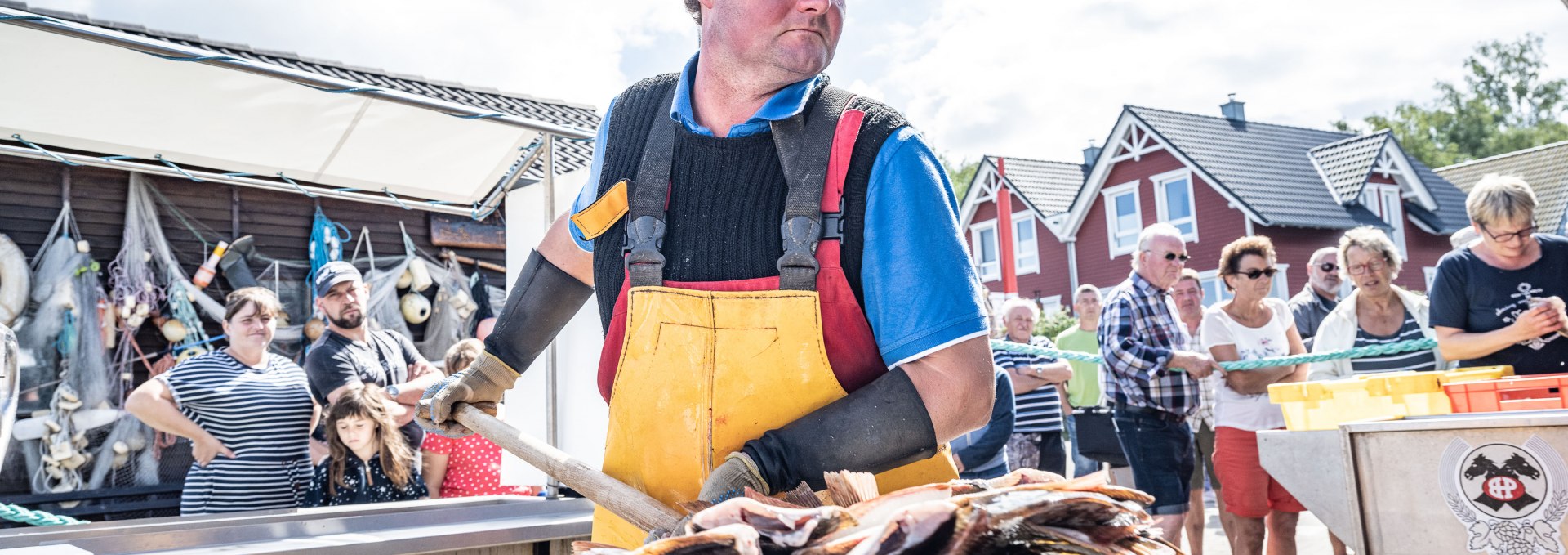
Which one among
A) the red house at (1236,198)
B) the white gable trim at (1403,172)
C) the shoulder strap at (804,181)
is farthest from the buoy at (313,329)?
the white gable trim at (1403,172)

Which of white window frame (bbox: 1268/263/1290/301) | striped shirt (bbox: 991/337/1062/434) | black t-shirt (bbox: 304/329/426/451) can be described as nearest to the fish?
black t-shirt (bbox: 304/329/426/451)

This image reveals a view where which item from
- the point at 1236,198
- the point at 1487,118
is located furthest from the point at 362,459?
the point at 1487,118

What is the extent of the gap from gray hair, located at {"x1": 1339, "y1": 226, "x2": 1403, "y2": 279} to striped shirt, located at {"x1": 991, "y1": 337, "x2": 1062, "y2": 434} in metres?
1.91

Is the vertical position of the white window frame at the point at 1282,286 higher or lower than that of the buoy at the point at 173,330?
higher

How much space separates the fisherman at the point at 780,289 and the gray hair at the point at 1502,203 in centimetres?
375

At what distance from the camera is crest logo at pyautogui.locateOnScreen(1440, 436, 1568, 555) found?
2924 millimetres

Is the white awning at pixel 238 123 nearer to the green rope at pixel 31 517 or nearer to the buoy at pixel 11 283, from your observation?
the buoy at pixel 11 283

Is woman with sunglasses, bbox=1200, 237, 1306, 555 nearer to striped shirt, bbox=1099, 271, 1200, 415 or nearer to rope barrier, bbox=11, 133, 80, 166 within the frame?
striped shirt, bbox=1099, 271, 1200, 415

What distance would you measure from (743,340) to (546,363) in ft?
9.82

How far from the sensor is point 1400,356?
18.3 feet

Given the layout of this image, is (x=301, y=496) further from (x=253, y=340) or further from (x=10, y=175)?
(x=10, y=175)

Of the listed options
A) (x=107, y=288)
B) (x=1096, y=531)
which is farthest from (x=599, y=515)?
(x=107, y=288)

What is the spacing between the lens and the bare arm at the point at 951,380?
57.9 inches

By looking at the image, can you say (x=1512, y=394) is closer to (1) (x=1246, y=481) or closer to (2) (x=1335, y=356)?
(1) (x=1246, y=481)
